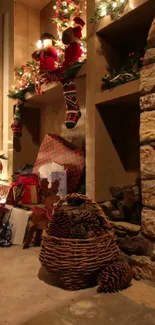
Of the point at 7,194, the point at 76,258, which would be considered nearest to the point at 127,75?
the point at 76,258

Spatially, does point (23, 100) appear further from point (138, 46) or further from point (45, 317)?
point (45, 317)

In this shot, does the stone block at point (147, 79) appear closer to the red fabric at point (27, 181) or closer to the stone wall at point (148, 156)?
the stone wall at point (148, 156)

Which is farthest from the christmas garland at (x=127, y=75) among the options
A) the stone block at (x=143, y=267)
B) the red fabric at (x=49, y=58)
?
the stone block at (x=143, y=267)

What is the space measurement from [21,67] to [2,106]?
0.63 m

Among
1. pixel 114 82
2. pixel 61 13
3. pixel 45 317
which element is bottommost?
pixel 45 317

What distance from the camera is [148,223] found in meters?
1.58

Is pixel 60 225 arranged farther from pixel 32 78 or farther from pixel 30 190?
pixel 32 78

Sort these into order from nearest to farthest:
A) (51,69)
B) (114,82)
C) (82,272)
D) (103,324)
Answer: (103,324) < (82,272) < (114,82) < (51,69)

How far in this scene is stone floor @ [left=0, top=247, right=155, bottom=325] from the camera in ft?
3.83

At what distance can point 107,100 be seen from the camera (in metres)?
1.95

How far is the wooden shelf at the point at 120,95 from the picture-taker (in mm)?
1737

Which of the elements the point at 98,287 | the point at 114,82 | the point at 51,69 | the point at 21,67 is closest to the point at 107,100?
the point at 114,82

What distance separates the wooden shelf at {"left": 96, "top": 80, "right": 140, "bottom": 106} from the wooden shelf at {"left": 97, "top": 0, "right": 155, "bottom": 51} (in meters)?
0.43

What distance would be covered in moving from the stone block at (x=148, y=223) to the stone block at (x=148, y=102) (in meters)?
0.57
